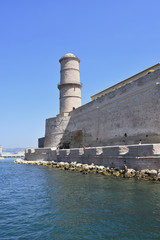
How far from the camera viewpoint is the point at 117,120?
17.5m

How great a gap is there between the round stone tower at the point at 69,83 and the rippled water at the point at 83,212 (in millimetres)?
18502

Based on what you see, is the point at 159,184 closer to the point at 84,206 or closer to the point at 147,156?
the point at 147,156

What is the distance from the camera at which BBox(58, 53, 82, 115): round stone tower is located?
86.5 ft

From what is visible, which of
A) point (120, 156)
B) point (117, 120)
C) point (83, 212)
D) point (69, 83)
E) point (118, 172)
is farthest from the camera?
point (69, 83)

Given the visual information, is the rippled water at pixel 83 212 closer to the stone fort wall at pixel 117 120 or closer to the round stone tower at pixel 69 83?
the stone fort wall at pixel 117 120

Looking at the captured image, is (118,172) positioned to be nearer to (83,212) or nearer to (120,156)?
(120,156)

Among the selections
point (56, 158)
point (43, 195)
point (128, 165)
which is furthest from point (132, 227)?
point (56, 158)

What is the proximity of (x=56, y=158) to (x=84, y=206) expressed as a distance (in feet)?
46.1

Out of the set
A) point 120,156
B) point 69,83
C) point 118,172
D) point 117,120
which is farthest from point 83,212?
point 69,83

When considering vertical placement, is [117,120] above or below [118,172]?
above

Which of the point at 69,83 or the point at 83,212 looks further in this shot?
the point at 69,83

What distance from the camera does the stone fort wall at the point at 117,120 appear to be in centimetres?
1404

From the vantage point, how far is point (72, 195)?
7504mm

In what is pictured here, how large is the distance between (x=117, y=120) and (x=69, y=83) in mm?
10582
